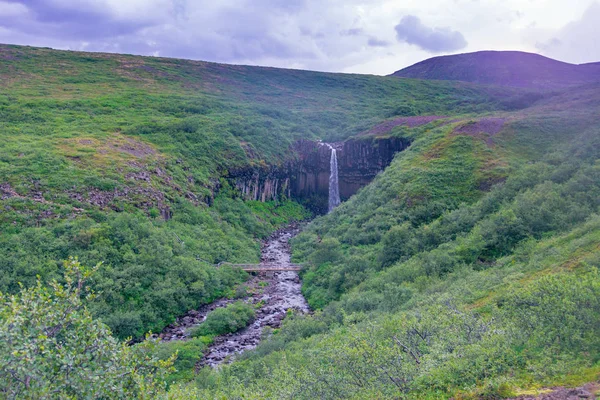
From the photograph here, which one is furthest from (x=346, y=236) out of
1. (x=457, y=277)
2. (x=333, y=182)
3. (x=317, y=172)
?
(x=317, y=172)

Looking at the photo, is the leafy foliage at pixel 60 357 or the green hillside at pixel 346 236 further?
the green hillside at pixel 346 236

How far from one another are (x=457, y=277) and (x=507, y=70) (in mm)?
159012

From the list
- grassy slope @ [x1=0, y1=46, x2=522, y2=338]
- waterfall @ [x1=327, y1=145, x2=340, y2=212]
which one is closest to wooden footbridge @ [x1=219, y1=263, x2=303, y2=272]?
grassy slope @ [x1=0, y1=46, x2=522, y2=338]

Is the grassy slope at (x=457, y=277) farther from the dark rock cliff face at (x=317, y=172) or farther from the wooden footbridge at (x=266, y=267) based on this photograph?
the dark rock cliff face at (x=317, y=172)

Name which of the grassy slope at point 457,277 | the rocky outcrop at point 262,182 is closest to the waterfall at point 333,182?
the rocky outcrop at point 262,182

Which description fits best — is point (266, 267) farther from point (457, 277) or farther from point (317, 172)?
point (317, 172)

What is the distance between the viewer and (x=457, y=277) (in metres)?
27.7

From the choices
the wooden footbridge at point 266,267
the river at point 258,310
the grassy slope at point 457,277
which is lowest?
the river at point 258,310

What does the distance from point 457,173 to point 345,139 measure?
110ft

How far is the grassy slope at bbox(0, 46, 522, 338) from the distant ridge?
53.6 meters

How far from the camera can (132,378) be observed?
9.54 m

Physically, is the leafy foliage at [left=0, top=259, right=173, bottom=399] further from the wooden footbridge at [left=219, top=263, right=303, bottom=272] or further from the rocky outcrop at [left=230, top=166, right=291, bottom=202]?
the rocky outcrop at [left=230, top=166, right=291, bottom=202]

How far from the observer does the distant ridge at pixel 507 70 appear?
472 feet

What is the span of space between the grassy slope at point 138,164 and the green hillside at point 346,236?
226 millimetres
